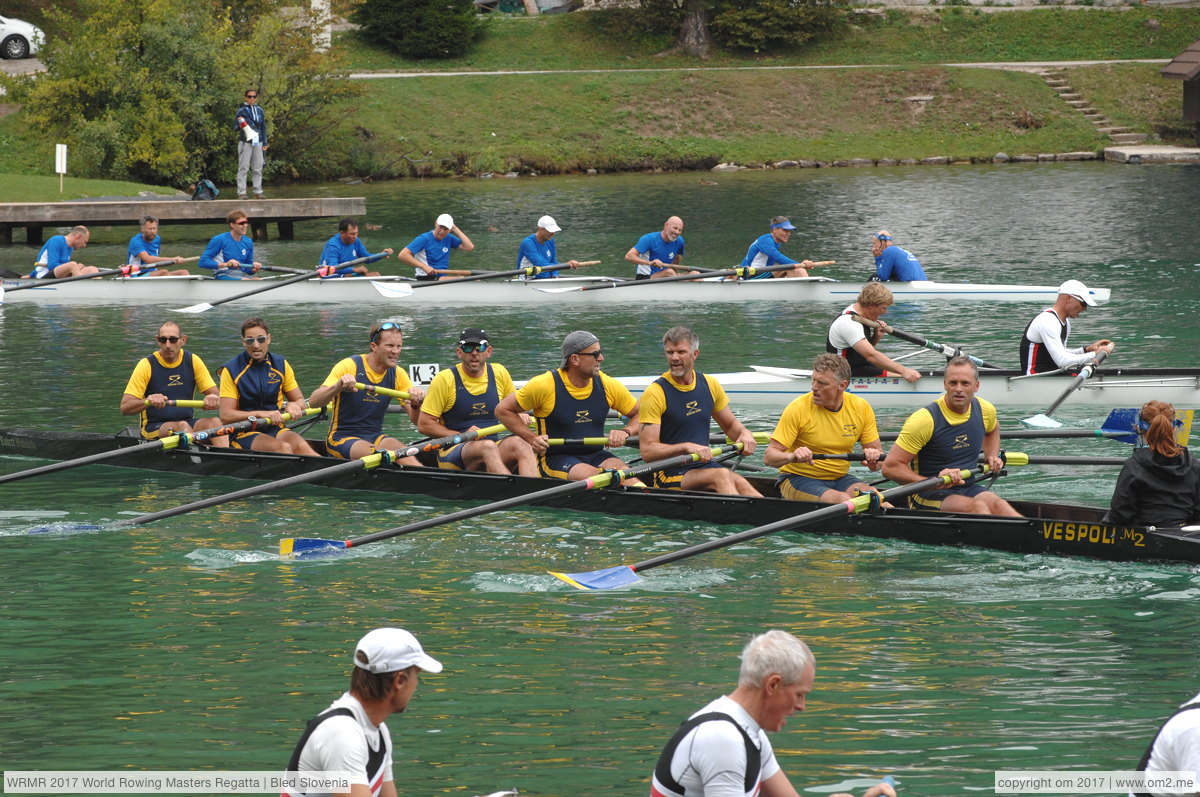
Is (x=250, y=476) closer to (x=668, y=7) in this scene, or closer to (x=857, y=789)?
(x=857, y=789)

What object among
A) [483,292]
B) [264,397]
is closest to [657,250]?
[483,292]

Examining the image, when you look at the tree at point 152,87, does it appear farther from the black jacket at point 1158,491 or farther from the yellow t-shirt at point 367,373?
the black jacket at point 1158,491

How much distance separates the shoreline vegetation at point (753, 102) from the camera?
43.2m

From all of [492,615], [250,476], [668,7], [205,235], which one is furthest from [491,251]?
[668,7]

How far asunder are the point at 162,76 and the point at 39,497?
1097 inches

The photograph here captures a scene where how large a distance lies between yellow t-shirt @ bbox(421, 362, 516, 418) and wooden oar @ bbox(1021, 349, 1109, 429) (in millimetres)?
5229

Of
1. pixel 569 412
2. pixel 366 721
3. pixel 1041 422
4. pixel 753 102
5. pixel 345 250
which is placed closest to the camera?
pixel 366 721

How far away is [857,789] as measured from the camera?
6223 millimetres

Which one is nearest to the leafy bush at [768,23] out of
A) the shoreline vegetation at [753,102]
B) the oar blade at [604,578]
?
the shoreline vegetation at [753,102]

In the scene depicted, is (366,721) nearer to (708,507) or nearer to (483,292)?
(708,507)

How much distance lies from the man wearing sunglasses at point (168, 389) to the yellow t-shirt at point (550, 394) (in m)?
3.29

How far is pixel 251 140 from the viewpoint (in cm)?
3569

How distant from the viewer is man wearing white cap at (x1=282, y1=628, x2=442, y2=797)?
4609mm

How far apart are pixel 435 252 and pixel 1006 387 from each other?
10.3 meters
